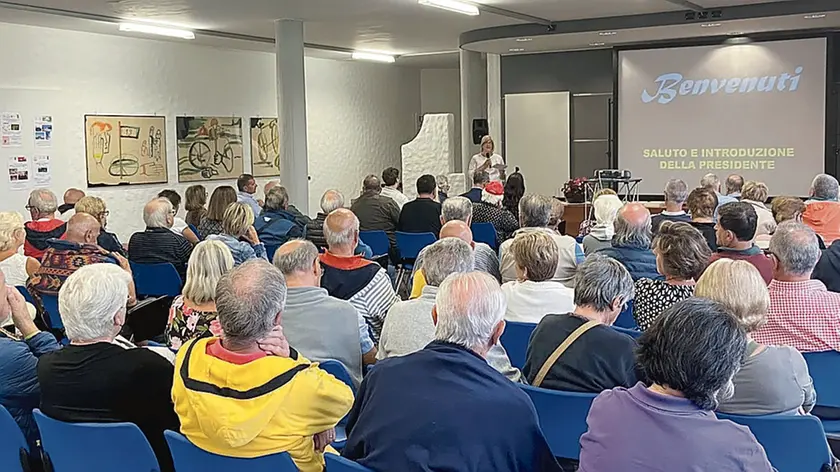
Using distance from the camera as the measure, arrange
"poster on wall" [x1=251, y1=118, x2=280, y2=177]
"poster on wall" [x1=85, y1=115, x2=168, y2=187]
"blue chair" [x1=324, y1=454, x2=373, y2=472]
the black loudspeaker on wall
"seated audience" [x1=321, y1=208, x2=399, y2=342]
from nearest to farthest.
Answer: "blue chair" [x1=324, y1=454, x2=373, y2=472] → "seated audience" [x1=321, y1=208, x2=399, y2=342] → "poster on wall" [x1=85, y1=115, x2=168, y2=187] → "poster on wall" [x1=251, y1=118, x2=280, y2=177] → the black loudspeaker on wall

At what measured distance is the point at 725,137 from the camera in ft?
43.3

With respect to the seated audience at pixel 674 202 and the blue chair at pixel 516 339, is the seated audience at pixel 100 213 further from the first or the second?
the seated audience at pixel 674 202

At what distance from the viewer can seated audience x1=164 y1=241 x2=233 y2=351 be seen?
3.54 m

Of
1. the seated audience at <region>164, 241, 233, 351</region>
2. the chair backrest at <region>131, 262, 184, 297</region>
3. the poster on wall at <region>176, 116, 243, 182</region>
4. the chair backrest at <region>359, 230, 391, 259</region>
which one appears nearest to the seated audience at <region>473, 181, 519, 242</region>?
the chair backrest at <region>359, 230, 391, 259</region>

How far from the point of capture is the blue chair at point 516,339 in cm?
372

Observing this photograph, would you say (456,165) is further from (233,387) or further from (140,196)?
(233,387)

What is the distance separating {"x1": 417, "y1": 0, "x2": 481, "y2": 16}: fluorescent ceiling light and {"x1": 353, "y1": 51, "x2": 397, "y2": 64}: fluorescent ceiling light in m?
5.11

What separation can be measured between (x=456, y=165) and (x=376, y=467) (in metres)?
14.1

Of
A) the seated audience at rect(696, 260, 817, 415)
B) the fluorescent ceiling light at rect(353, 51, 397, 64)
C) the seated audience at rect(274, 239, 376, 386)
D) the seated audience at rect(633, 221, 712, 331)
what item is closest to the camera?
the seated audience at rect(696, 260, 817, 415)

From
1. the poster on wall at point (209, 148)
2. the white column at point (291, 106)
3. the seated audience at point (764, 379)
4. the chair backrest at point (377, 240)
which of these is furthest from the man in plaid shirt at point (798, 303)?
the poster on wall at point (209, 148)

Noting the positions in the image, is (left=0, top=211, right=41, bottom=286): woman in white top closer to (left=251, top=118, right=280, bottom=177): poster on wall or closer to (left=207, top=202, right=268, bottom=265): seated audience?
(left=207, top=202, right=268, bottom=265): seated audience

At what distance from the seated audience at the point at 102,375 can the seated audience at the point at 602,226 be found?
3.60 m

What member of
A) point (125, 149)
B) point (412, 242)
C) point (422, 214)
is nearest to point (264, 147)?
point (125, 149)

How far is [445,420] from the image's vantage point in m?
2.13
